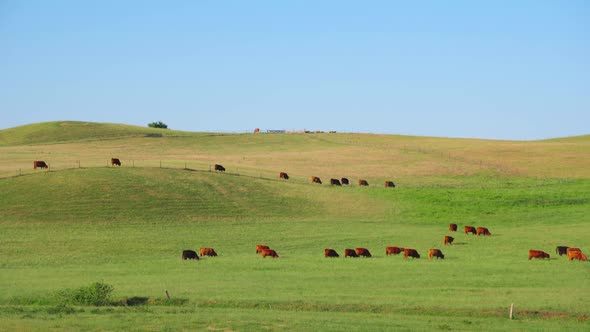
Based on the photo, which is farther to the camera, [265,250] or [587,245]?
[587,245]

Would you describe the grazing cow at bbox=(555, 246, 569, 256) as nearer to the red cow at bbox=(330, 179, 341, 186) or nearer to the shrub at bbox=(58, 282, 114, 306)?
the shrub at bbox=(58, 282, 114, 306)

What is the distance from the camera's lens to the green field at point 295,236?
25672 mm

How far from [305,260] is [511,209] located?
22.1 meters

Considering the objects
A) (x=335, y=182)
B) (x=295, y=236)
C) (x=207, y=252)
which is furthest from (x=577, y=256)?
(x=335, y=182)

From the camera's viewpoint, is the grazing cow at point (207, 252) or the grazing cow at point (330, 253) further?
the grazing cow at point (207, 252)

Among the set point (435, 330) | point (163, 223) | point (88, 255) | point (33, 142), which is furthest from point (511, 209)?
point (33, 142)

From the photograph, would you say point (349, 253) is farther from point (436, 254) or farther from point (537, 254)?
point (537, 254)

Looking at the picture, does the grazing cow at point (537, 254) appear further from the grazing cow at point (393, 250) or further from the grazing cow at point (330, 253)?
the grazing cow at point (330, 253)

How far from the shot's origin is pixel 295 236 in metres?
45.4

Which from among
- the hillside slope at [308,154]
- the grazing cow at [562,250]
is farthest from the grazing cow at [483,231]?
the hillside slope at [308,154]

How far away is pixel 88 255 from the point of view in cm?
3966

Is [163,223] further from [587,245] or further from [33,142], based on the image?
[33,142]

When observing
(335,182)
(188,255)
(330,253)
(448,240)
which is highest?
(335,182)

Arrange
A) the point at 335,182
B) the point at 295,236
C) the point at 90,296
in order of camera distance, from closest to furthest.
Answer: the point at 90,296
the point at 295,236
the point at 335,182
